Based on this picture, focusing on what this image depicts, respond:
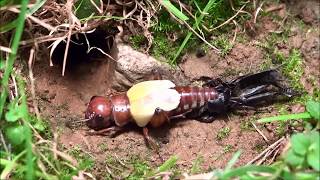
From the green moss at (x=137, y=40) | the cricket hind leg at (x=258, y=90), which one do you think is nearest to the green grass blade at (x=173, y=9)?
the green moss at (x=137, y=40)

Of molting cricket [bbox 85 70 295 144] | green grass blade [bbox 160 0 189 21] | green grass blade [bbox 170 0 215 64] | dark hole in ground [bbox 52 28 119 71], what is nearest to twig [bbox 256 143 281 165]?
molting cricket [bbox 85 70 295 144]

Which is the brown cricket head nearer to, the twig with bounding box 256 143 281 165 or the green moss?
the green moss

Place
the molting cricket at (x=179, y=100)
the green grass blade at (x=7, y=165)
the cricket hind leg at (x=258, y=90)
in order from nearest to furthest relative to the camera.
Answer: the green grass blade at (x=7, y=165)
the molting cricket at (x=179, y=100)
the cricket hind leg at (x=258, y=90)

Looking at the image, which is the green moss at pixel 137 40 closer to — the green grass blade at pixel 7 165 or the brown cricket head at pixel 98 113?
the brown cricket head at pixel 98 113

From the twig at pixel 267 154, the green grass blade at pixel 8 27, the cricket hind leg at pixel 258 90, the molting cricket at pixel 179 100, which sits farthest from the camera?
the cricket hind leg at pixel 258 90

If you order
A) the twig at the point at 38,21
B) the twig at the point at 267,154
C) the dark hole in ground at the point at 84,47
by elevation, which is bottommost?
the twig at the point at 267,154

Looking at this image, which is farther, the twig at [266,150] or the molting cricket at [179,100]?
the molting cricket at [179,100]

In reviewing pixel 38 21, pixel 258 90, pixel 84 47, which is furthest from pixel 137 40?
pixel 258 90

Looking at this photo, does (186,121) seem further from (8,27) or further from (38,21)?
(8,27)

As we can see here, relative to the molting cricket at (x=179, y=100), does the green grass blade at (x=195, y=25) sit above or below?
above
